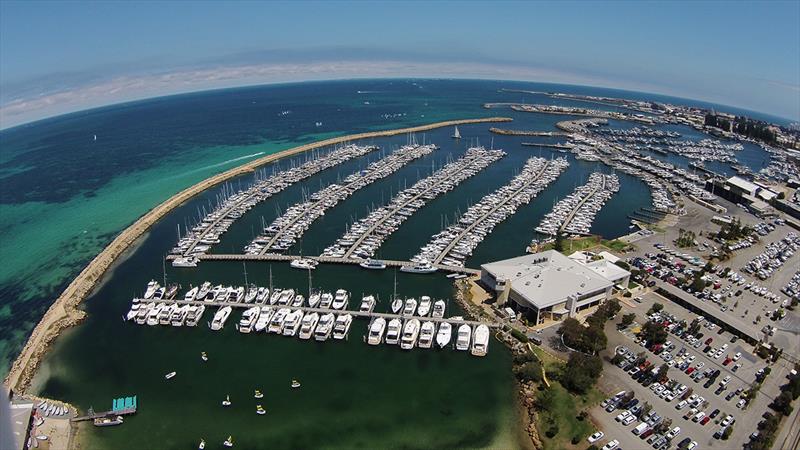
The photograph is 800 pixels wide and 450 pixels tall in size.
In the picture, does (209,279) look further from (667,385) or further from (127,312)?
(667,385)

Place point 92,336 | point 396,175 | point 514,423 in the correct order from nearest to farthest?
point 514,423 → point 92,336 → point 396,175

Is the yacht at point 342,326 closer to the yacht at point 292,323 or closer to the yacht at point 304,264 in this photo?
the yacht at point 292,323

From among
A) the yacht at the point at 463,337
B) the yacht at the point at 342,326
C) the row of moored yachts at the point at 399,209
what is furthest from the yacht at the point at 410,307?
the row of moored yachts at the point at 399,209

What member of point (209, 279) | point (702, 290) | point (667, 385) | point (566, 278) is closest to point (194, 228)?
point (209, 279)

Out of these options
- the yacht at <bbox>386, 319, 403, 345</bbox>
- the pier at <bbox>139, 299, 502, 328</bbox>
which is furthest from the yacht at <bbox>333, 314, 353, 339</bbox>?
the yacht at <bbox>386, 319, 403, 345</bbox>

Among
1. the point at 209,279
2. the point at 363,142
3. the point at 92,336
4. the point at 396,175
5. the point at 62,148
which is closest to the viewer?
the point at 92,336
